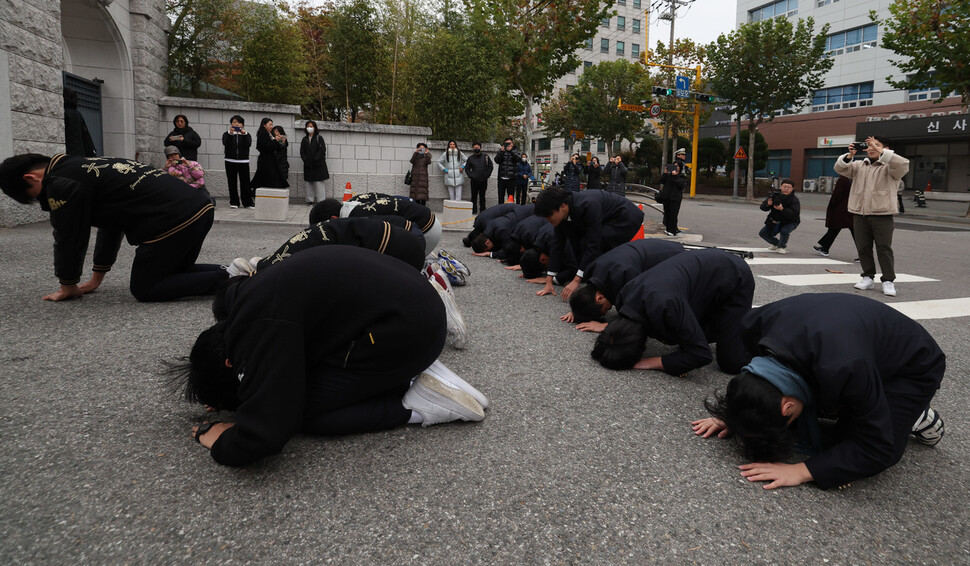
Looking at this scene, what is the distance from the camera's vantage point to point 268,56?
15.7 m

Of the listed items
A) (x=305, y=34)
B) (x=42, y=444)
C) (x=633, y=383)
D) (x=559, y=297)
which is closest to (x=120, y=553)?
(x=42, y=444)

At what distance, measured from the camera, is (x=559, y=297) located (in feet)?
19.9

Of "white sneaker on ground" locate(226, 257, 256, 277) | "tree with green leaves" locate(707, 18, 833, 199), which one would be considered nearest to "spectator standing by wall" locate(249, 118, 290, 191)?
"white sneaker on ground" locate(226, 257, 256, 277)

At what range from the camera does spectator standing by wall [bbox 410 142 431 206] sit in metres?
14.6

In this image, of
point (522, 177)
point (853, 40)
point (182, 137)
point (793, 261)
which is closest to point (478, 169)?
point (522, 177)

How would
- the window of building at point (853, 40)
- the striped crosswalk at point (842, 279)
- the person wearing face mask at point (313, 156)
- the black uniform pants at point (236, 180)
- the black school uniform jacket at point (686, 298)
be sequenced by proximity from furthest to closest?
the window of building at point (853, 40)
the person wearing face mask at point (313, 156)
the black uniform pants at point (236, 180)
the striped crosswalk at point (842, 279)
the black school uniform jacket at point (686, 298)

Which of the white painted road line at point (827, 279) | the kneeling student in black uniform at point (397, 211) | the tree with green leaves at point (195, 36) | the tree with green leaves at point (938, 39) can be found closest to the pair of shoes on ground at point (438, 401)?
the kneeling student in black uniform at point (397, 211)

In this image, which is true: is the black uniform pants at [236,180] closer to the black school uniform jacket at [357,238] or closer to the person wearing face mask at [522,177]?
the person wearing face mask at [522,177]

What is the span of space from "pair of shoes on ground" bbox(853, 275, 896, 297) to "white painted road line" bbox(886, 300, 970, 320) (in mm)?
378

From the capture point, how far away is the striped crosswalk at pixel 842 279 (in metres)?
6.06

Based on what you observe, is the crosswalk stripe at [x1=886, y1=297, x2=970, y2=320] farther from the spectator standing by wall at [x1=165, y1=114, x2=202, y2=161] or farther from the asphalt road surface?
the spectator standing by wall at [x1=165, y1=114, x2=202, y2=161]

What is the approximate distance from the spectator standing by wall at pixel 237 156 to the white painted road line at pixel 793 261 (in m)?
10.1

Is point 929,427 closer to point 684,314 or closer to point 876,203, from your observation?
point 684,314

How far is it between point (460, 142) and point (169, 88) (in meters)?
7.58
